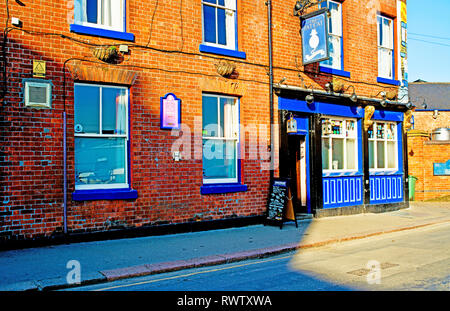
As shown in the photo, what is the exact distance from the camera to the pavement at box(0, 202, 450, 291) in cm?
648

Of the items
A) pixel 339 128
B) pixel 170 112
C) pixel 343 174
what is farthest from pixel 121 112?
pixel 343 174

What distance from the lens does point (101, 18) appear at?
9.55m

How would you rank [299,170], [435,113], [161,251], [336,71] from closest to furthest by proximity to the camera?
[161,251], [299,170], [336,71], [435,113]

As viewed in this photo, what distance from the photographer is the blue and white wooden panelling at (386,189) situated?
601 inches

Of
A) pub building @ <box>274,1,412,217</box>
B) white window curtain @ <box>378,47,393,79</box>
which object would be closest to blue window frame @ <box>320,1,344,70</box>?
pub building @ <box>274,1,412,217</box>

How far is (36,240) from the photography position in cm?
841

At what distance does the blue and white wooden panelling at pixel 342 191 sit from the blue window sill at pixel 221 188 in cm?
356

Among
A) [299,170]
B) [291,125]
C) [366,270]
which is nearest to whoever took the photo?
[366,270]

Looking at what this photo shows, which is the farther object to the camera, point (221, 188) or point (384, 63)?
point (384, 63)

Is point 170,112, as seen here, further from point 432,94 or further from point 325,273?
point 432,94

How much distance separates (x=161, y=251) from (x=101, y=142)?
294 centimetres

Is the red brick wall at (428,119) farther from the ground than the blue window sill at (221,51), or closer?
farther from the ground

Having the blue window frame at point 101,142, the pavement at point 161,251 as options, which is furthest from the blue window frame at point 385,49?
the blue window frame at point 101,142

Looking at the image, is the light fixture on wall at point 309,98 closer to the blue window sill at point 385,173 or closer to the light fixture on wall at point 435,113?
the blue window sill at point 385,173
